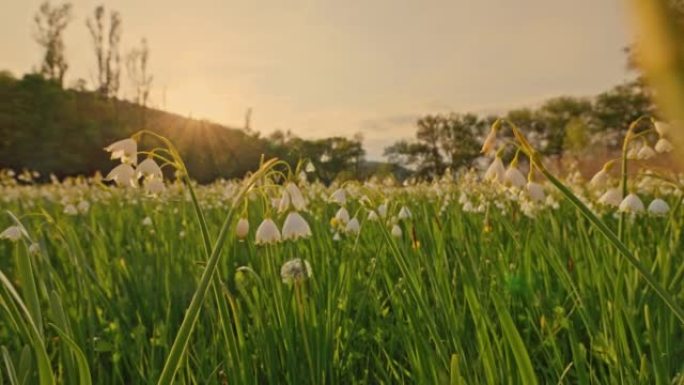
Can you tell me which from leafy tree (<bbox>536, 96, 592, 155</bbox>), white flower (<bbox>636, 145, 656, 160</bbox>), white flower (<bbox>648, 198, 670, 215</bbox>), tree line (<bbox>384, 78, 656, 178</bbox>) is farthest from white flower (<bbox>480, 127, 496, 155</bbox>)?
leafy tree (<bbox>536, 96, 592, 155</bbox>)

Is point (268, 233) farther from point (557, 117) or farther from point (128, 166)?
point (557, 117)

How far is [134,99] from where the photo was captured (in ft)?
151

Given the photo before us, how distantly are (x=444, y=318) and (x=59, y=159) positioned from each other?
33.3 metres

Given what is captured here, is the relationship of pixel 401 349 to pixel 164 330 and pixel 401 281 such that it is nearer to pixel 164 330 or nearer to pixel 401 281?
pixel 401 281

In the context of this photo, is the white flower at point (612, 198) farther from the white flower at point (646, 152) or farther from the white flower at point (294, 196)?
the white flower at point (294, 196)

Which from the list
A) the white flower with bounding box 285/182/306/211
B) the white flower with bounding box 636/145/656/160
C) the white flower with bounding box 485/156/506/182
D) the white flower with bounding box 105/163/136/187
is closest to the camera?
the white flower with bounding box 105/163/136/187

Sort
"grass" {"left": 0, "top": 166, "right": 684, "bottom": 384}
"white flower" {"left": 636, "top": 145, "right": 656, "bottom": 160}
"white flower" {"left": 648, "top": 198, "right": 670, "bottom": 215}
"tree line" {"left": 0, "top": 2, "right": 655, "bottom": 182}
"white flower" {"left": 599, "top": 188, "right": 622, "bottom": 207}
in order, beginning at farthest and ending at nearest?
"tree line" {"left": 0, "top": 2, "right": 655, "bottom": 182} < "white flower" {"left": 648, "top": 198, "right": 670, "bottom": 215} < "white flower" {"left": 636, "top": 145, "right": 656, "bottom": 160} < "white flower" {"left": 599, "top": 188, "right": 622, "bottom": 207} < "grass" {"left": 0, "top": 166, "right": 684, "bottom": 384}

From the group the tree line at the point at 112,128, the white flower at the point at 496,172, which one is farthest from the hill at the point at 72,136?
the white flower at the point at 496,172

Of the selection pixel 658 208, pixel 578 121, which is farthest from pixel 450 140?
→ pixel 578 121

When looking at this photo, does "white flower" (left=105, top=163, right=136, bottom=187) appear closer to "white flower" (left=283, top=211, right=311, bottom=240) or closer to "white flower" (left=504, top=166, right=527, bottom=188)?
"white flower" (left=283, top=211, right=311, bottom=240)

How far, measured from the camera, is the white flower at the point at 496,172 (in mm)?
1705

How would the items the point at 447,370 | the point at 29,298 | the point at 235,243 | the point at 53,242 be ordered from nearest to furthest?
the point at 29,298 → the point at 447,370 → the point at 235,243 → the point at 53,242

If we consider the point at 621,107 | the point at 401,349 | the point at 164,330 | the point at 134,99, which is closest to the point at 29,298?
the point at 164,330

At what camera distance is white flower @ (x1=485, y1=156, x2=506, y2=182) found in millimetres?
1705
